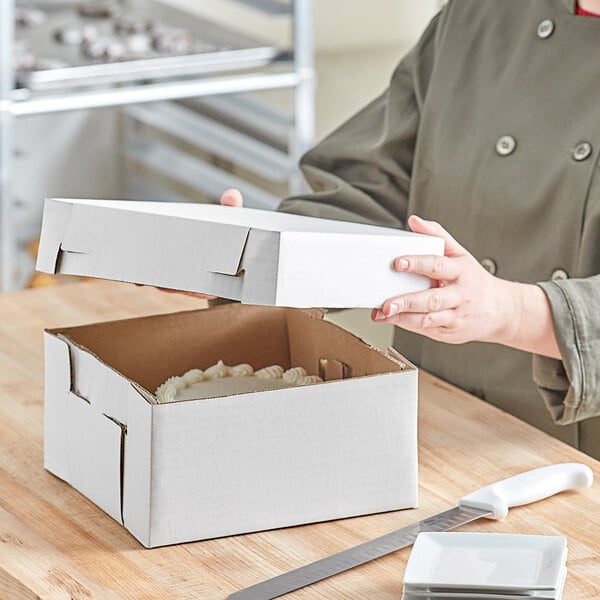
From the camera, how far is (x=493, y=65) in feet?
4.86

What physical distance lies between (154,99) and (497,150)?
5.34ft

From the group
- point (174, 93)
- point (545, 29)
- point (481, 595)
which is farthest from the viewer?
point (174, 93)

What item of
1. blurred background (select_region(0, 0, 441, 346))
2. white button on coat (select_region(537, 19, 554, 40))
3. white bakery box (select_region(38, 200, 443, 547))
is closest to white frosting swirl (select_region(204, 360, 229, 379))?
white bakery box (select_region(38, 200, 443, 547))

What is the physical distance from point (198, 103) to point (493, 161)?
6.96ft

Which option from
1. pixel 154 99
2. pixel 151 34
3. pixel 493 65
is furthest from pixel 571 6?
pixel 151 34

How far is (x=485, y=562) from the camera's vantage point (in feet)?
2.94

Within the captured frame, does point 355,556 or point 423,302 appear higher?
point 423,302

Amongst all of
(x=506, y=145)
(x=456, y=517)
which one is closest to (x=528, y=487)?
(x=456, y=517)

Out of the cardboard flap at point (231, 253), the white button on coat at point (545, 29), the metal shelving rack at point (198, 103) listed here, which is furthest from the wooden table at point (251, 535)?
the metal shelving rack at point (198, 103)

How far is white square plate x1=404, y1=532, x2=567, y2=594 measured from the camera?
2.82 ft

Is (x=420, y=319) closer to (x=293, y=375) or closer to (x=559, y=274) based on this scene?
(x=293, y=375)

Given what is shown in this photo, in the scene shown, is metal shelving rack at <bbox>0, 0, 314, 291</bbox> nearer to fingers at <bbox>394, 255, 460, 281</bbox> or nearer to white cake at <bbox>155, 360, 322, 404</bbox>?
white cake at <bbox>155, 360, 322, 404</bbox>

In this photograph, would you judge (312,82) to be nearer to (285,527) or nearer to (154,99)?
(154,99)

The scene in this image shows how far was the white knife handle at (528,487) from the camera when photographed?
1.04 m
